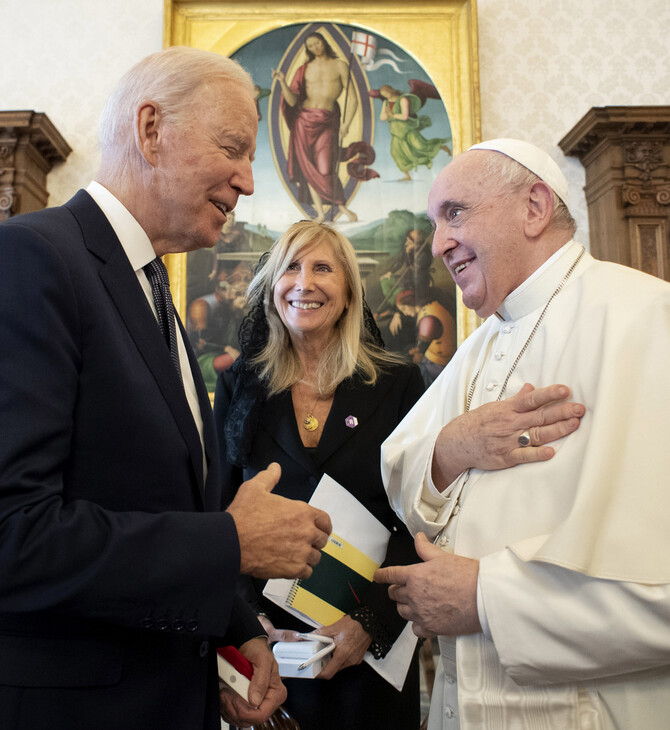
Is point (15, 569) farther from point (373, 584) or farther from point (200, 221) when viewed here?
point (373, 584)

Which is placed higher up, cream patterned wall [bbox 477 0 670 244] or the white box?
cream patterned wall [bbox 477 0 670 244]

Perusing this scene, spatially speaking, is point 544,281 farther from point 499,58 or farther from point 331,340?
point 499,58

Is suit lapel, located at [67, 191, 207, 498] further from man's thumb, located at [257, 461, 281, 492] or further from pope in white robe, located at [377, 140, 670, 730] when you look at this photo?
pope in white robe, located at [377, 140, 670, 730]

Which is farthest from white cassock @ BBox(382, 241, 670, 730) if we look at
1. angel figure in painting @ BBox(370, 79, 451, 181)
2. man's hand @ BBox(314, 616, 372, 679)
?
angel figure in painting @ BBox(370, 79, 451, 181)

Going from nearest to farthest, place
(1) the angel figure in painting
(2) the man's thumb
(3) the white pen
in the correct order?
(2) the man's thumb → (3) the white pen → (1) the angel figure in painting

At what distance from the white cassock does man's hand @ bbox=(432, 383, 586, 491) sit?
30 millimetres

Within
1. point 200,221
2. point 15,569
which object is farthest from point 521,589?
point 200,221

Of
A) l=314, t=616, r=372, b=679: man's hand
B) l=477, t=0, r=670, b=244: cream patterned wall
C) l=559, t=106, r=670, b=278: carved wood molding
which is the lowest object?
l=314, t=616, r=372, b=679: man's hand

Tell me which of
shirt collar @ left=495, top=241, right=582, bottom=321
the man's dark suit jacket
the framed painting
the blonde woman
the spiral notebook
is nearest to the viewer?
the man's dark suit jacket

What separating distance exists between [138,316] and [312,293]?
60.1 inches

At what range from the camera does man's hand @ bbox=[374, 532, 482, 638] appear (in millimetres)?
1521

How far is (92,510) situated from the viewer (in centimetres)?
119

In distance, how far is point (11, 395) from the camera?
113 centimetres

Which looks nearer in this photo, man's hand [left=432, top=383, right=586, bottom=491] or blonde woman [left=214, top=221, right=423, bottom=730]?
man's hand [left=432, top=383, right=586, bottom=491]
